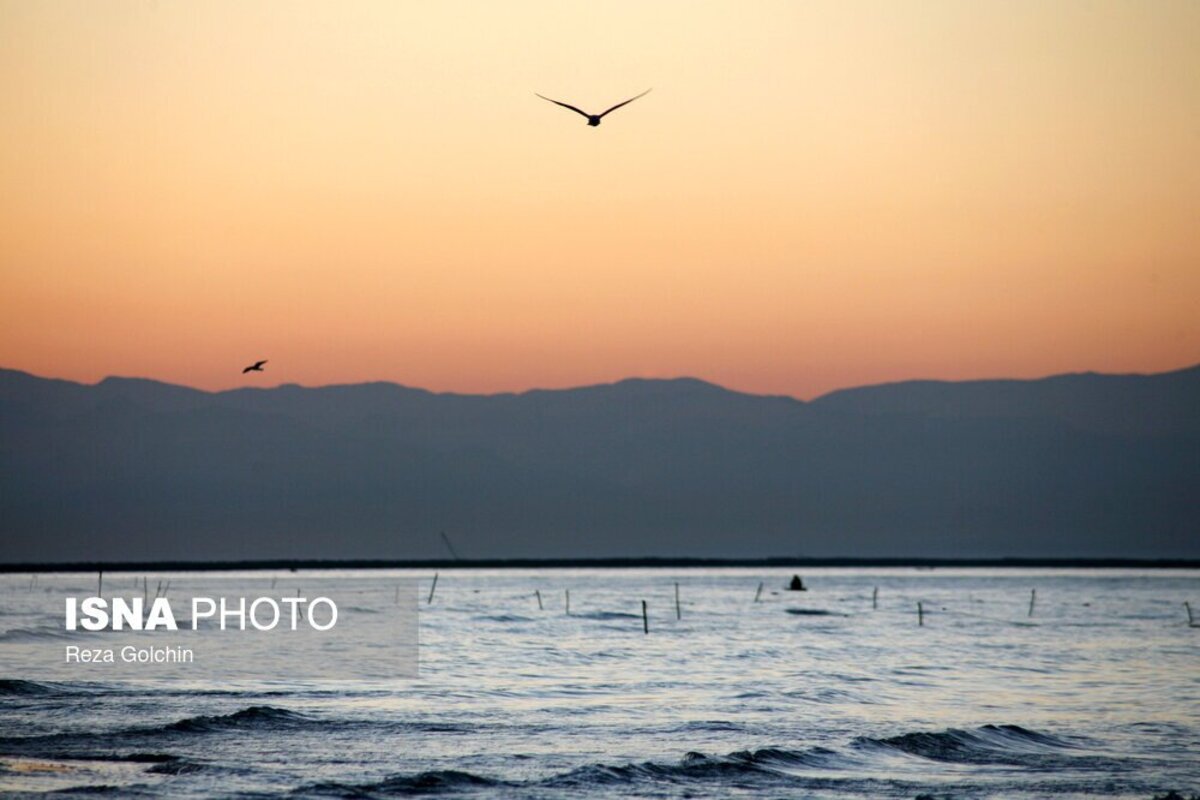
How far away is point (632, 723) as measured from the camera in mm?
39719

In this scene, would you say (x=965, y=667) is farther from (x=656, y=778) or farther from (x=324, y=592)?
(x=324, y=592)

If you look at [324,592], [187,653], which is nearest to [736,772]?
[187,653]

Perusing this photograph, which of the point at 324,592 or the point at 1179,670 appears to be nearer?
the point at 1179,670

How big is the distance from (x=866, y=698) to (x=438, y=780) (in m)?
22.1

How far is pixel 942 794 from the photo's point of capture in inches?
1145

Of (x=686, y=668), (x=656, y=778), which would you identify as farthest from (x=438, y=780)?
(x=686, y=668)

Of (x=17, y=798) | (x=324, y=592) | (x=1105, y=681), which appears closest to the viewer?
(x=17, y=798)

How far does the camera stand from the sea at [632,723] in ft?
97.7

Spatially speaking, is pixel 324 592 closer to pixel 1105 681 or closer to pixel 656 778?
pixel 1105 681

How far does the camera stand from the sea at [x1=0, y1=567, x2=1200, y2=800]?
97.7 feet

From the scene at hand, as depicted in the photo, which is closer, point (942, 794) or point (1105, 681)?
point (942, 794)

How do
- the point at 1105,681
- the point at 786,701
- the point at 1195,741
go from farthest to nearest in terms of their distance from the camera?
1. the point at 1105,681
2. the point at 786,701
3. the point at 1195,741

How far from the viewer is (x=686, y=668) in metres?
58.4

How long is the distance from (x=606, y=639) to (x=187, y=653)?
76.6 ft
